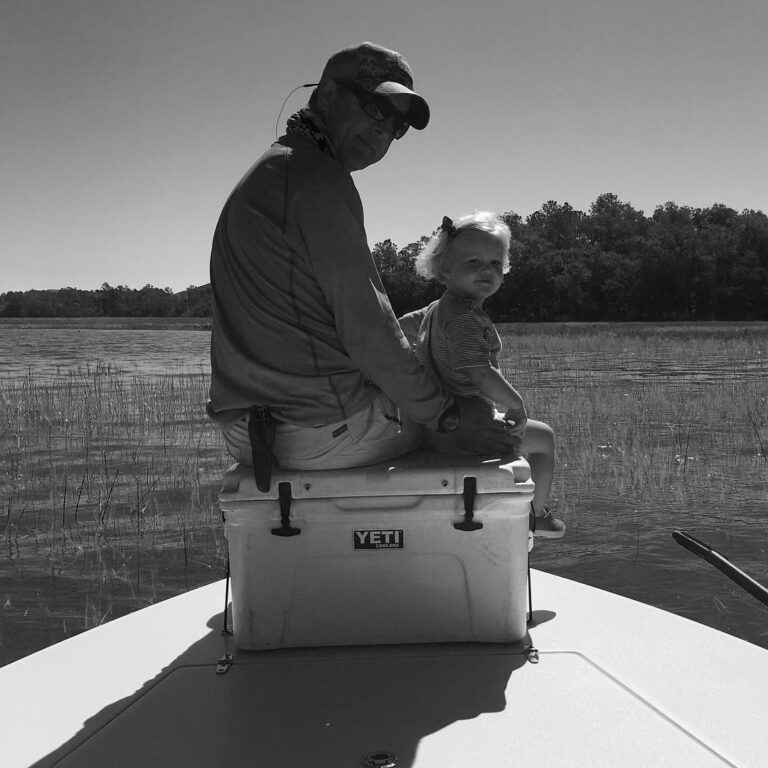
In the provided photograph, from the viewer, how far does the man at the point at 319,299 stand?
2270mm

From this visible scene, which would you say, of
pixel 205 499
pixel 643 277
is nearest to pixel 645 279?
pixel 643 277

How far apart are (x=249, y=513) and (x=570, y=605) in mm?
1160

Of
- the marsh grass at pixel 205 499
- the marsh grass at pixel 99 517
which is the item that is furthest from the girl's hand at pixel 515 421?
the marsh grass at pixel 99 517

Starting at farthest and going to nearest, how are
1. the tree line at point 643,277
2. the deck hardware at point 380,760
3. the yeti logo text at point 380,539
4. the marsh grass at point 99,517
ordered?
the tree line at point 643,277 → the marsh grass at point 99,517 → the yeti logo text at point 380,539 → the deck hardware at point 380,760

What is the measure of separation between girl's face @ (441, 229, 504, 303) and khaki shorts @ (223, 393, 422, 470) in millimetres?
511

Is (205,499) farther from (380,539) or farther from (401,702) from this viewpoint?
(401,702)

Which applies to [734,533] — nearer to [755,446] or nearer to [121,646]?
[755,446]

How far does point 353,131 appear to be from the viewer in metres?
2.43

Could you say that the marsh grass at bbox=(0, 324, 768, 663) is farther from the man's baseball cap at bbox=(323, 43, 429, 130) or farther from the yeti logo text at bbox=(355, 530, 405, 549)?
the man's baseball cap at bbox=(323, 43, 429, 130)

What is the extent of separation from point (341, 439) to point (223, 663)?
68 cm

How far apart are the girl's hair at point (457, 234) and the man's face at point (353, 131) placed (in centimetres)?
40

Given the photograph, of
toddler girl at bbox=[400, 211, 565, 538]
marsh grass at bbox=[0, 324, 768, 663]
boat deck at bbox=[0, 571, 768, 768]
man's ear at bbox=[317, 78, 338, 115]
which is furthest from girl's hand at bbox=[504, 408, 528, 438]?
marsh grass at bbox=[0, 324, 768, 663]

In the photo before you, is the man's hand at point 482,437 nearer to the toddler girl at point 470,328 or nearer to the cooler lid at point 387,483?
the toddler girl at point 470,328

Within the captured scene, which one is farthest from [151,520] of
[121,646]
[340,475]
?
[340,475]
